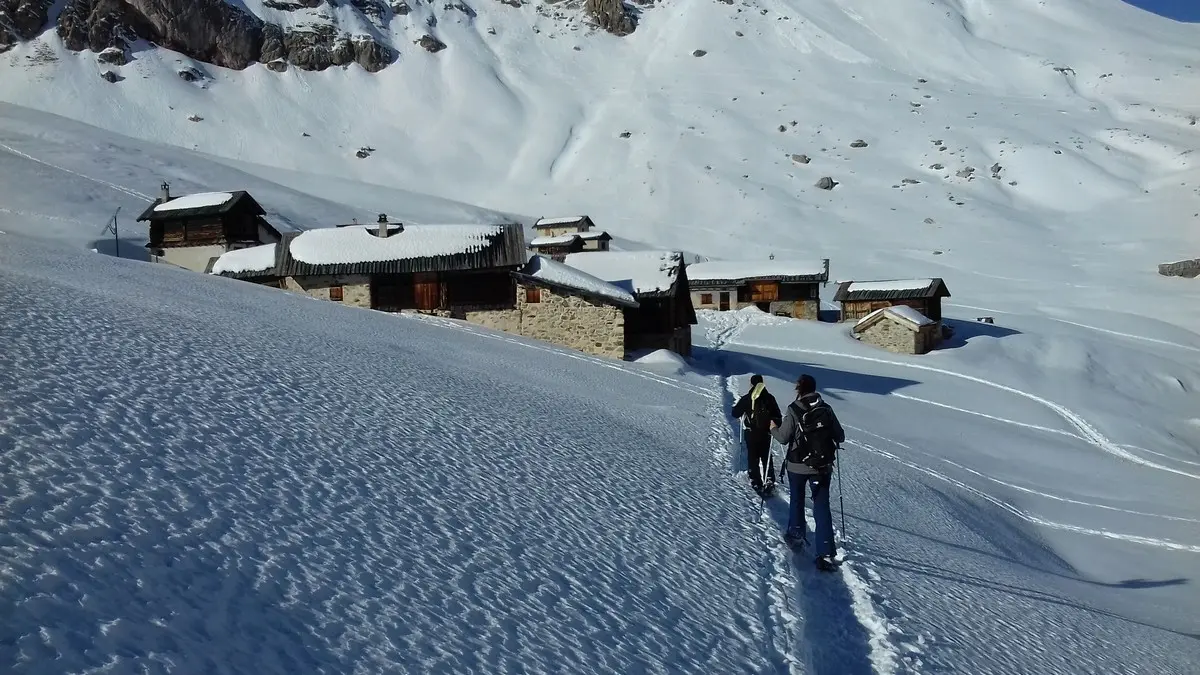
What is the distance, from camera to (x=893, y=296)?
5009 cm

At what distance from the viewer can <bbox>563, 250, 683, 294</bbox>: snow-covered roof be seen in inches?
1258

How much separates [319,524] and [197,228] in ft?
136

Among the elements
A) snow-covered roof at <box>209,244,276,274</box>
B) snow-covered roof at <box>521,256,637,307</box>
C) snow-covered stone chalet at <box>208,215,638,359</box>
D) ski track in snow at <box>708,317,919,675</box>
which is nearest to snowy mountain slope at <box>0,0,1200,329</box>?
snow-covered roof at <box>521,256,637,307</box>

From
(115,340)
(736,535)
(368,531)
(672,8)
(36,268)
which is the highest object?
(672,8)

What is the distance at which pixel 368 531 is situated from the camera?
6328 millimetres

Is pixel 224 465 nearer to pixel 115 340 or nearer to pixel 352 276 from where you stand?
pixel 115 340

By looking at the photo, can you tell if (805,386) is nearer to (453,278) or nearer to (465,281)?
(465,281)

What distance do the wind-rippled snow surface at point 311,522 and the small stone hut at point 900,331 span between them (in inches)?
1325

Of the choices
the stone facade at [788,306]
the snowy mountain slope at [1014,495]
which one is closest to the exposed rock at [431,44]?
the stone facade at [788,306]

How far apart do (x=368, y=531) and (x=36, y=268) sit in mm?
12474

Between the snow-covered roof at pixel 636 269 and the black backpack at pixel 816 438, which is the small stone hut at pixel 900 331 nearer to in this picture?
the snow-covered roof at pixel 636 269

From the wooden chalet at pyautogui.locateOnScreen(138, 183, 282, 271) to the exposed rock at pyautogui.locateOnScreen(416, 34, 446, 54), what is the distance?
3754 inches

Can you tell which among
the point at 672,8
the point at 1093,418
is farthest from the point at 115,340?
the point at 672,8

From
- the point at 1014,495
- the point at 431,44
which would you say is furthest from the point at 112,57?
the point at 1014,495
